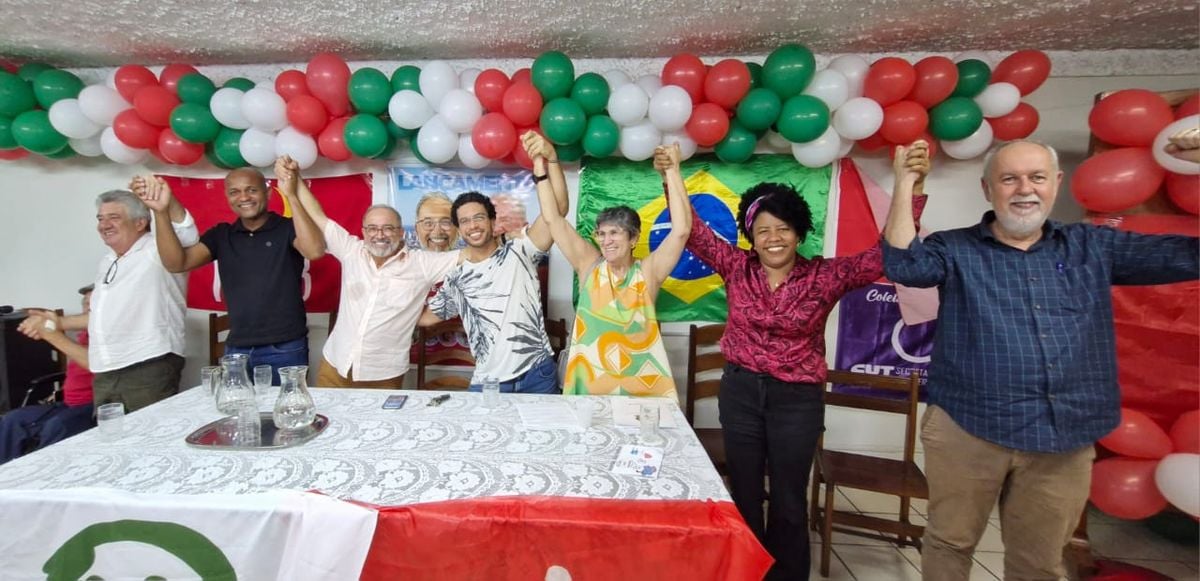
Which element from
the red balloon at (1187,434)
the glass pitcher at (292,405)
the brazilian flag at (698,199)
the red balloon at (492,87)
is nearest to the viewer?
the glass pitcher at (292,405)

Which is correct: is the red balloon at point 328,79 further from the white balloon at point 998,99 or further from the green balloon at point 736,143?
the white balloon at point 998,99

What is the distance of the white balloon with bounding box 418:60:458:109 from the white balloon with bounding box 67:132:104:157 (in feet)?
6.23

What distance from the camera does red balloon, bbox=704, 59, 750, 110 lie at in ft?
7.20

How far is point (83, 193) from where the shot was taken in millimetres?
3029

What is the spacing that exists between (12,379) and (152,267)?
1420 millimetres

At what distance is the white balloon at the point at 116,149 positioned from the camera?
2.57 m

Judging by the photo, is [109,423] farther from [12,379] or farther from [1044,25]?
[1044,25]

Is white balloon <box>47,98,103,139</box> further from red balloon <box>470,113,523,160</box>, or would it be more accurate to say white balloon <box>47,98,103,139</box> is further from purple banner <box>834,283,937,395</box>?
purple banner <box>834,283,937,395</box>

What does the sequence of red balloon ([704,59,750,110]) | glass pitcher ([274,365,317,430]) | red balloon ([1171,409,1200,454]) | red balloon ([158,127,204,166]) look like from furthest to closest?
red balloon ([158,127,204,166]) → red balloon ([704,59,750,110]) → red balloon ([1171,409,1200,454]) → glass pitcher ([274,365,317,430])

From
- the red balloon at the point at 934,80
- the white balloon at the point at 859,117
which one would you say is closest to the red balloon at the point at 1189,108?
the red balloon at the point at 934,80

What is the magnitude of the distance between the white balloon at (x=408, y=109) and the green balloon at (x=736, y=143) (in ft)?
4.77

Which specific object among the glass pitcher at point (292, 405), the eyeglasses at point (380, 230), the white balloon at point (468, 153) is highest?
the white balloon at point (468, 153)

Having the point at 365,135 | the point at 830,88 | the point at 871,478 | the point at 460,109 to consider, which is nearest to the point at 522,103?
the point at 460,109

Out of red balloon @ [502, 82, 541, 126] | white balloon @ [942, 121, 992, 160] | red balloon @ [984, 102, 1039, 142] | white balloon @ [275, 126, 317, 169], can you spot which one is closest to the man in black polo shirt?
white balloon @ [275, 126, 317, 169]
